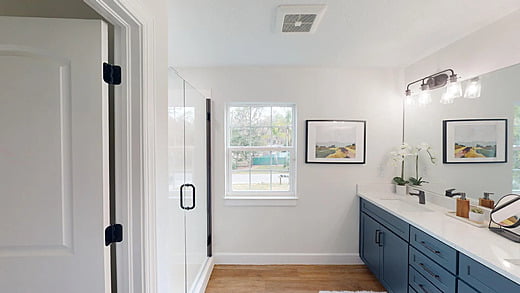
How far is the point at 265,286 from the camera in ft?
8.40

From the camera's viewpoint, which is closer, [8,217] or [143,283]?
[8,217]

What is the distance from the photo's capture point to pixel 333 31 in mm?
2031

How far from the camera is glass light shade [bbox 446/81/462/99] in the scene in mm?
2200

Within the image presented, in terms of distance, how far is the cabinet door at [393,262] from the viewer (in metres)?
2.07

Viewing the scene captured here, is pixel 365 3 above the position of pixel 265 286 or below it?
above

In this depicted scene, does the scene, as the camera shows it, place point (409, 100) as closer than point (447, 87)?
No

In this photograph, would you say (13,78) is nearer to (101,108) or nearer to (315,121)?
(101,108)

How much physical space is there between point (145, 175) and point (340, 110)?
2400 millimetres

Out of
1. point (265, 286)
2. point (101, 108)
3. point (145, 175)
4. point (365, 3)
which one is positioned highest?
point (365, 3)

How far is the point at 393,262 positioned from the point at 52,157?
99.1 inches

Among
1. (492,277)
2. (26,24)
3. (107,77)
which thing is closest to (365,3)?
(107,77)

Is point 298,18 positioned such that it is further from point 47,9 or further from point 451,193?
point 451,193

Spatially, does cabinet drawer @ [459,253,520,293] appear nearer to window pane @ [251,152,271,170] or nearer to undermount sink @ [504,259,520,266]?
undermount sink @ [504,259,520,266]

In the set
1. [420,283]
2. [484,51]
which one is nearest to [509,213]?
[420,283]
